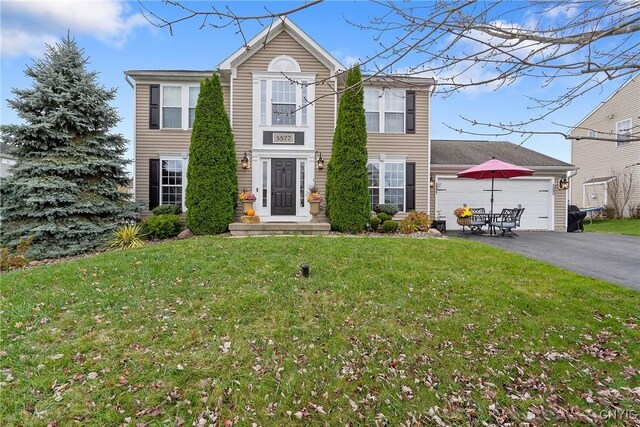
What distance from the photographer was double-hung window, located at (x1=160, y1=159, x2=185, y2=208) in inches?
454

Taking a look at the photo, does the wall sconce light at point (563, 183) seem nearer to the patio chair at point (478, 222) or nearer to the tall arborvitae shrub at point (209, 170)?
the patio chair at point (478, 222)

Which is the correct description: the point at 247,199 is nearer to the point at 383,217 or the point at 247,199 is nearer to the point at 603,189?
the point at 383,217

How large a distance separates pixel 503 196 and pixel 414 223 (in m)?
5.08

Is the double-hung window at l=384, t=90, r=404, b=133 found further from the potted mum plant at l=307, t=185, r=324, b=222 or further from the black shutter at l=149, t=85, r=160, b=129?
the black shutter at l=149, t=85, r=160, b=129

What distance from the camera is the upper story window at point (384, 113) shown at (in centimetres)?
1195

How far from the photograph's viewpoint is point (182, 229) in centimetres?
1027

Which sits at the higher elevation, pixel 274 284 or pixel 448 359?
pixel 274 284

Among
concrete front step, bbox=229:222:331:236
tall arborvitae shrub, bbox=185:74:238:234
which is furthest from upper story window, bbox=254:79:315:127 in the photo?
concrete front step, bbox=229:222:331:236

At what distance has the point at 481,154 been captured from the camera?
46.3 feet

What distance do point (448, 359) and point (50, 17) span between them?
11.0m

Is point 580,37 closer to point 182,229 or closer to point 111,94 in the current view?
point 182,229

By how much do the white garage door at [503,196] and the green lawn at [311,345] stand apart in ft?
23.5

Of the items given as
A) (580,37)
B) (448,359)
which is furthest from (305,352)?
(580,37)

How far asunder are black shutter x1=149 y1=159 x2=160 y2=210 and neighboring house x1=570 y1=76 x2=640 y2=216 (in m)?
20.9
